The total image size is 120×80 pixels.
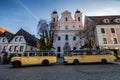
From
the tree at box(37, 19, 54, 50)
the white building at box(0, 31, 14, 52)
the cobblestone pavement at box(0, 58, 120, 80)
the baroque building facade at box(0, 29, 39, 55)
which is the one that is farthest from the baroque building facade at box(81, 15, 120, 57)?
the white building at box(0, 31, 14, 52)

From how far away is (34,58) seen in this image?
17.7 metres

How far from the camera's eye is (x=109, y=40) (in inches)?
1292

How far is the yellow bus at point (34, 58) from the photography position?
1712cm

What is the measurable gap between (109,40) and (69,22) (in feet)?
67.1

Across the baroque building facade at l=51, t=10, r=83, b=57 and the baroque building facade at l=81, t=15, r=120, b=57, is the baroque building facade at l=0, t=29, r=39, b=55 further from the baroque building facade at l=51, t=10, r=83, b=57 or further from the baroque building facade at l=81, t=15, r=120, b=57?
the baroque building facade at l=81, t=15, r=120, b=57

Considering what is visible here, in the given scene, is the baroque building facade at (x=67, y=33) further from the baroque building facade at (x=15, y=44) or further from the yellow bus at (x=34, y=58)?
the yellow bus at (x=34, y=58)

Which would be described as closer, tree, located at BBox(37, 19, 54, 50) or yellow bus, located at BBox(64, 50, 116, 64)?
yellow bus, located at BBox(64, 50, 116, 64)

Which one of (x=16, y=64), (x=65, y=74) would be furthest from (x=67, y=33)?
(x=65, y=74)

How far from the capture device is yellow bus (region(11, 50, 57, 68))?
1712cm

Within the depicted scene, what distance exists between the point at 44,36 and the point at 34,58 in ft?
59.1

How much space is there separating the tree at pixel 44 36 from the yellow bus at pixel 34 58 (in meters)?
13.4

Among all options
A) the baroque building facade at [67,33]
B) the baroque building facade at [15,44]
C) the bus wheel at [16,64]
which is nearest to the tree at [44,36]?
the baroque building facade at [15,44]

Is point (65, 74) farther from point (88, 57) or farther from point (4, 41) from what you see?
point (4, 41)

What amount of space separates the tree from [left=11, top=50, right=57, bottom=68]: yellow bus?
13.4 metres
